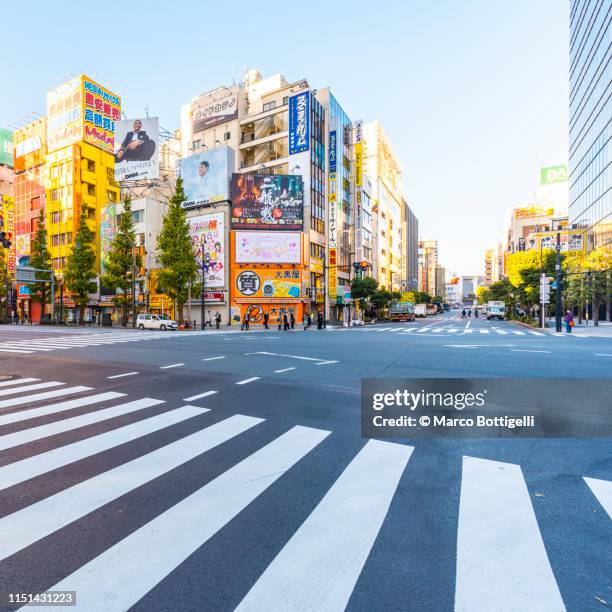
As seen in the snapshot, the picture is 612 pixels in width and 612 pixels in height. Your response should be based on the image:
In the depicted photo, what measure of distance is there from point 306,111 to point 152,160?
1846cm

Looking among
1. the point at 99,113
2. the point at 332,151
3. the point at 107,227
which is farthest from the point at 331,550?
the point at 99,113

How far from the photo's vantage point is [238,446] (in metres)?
4.72

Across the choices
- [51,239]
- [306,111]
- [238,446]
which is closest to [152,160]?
[306,111]

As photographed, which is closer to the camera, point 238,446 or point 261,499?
point 261,499

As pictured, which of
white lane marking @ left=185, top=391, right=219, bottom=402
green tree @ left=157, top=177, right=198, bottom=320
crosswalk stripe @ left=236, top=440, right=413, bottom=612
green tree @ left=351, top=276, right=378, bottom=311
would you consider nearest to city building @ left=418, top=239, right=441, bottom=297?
green tree @ left=351, top=276, right=378, bottom=311

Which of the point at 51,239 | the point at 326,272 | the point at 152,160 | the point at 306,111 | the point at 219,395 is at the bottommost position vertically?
the point at 219,395

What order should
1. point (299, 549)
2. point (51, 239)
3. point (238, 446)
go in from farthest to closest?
point (51, 239), point (238, 446), point (299, 549)

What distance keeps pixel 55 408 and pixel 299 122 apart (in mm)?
43068

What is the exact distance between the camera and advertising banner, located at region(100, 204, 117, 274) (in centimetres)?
4888

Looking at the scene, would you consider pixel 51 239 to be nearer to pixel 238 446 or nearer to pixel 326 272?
pixel 326 272

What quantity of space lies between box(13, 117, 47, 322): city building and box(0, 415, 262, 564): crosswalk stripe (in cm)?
6236

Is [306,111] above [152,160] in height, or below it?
above

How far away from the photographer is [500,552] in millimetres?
2639

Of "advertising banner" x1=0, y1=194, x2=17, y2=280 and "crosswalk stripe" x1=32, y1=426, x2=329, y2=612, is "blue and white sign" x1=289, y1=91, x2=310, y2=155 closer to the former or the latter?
"advertising banner" x1=0, y1=194, x2=17, y2=280
